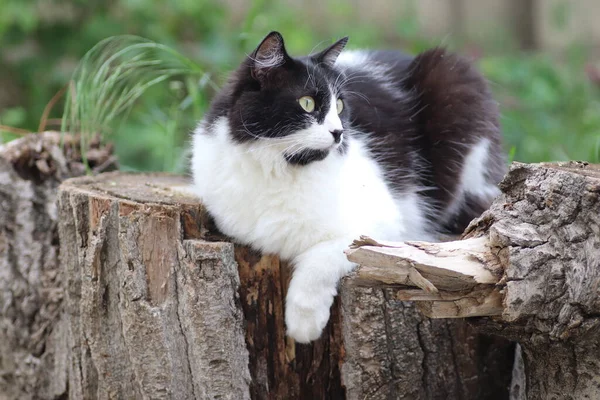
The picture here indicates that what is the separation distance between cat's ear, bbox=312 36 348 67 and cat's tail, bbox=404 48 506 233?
1.69ft

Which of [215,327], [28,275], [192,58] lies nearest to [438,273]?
[215,327]

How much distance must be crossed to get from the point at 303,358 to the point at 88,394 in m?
0.67

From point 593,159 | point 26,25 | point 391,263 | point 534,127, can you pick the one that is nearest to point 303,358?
point 391,263

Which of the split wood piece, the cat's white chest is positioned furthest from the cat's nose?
the split wood piece

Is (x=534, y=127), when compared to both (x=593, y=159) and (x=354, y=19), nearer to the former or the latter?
(x=593, y=159)

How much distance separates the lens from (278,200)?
1.75m

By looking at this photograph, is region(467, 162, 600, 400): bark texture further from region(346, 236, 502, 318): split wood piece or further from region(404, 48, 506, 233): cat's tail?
region(404, 48, 506, 233): cat's tail

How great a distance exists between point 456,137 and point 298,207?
27.4 inches

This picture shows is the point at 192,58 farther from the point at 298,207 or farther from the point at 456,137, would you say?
the point at 298,207

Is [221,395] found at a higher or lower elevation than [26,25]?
lower

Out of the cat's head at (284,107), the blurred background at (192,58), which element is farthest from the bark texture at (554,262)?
the blurred background at (192,58)

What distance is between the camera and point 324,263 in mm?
1674

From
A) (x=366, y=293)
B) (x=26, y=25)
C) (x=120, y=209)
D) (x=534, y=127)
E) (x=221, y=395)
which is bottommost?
(x=221, y=395)

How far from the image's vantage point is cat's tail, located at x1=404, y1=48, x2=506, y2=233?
2.18 m
